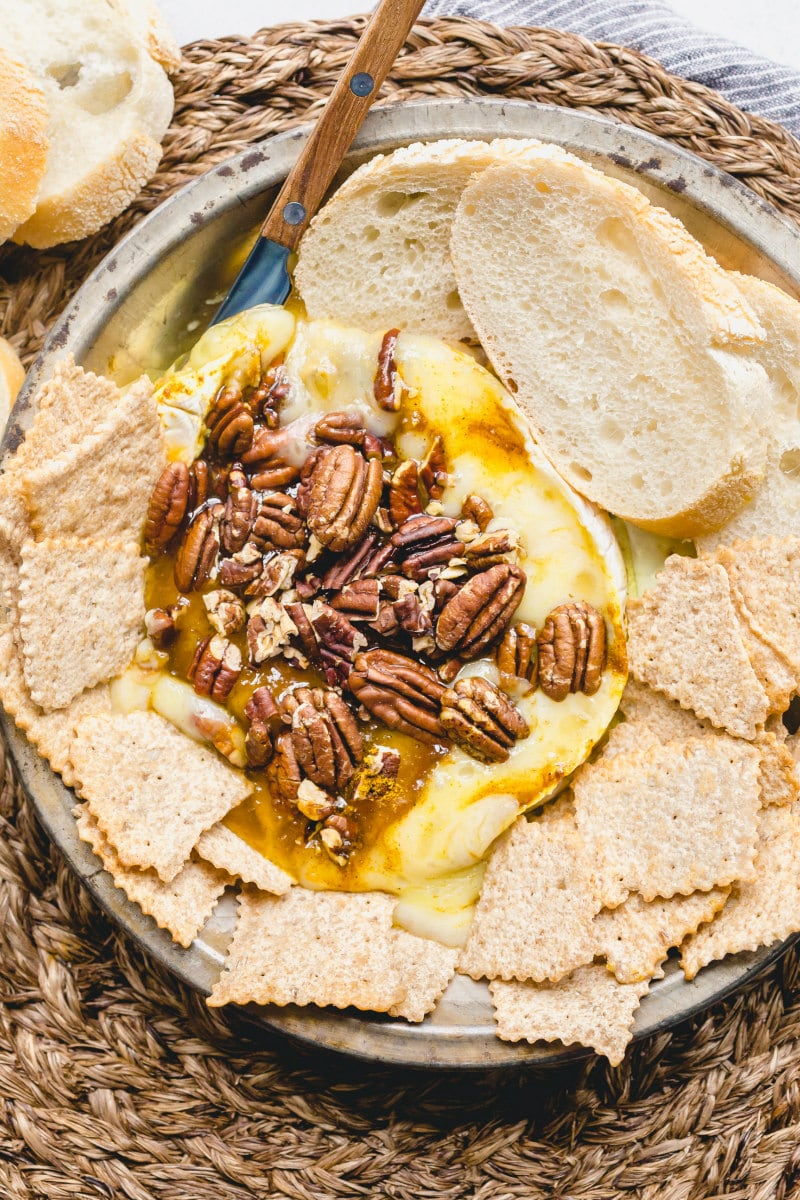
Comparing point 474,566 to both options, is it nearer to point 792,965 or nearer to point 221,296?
point 221,296

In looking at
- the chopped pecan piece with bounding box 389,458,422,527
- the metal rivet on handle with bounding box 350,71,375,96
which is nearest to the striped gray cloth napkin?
the metal rivet on handle with bounding box 350,71,375,96

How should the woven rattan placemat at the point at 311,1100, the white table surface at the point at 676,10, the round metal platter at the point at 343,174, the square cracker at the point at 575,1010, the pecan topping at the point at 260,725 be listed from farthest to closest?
the white table surface at the point at 676,10 → the woven rattan placemat at the point at 311,1100 → the pecan topping at the point at 260,725 → the round metal platter at the point at 343,174 → the square cracker at the point at 575,1010

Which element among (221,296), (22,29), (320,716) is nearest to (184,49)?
(22,29)

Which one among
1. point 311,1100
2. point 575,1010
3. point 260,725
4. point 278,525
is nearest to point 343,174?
point 278,525

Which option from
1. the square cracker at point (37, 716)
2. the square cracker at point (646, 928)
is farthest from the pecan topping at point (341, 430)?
the square cracker at point (646, 928)

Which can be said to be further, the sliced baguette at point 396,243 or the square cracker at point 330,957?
the sliced baguette at point 396,243

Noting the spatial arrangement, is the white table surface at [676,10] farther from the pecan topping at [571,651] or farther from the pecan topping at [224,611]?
the pecan topping at [571,651]

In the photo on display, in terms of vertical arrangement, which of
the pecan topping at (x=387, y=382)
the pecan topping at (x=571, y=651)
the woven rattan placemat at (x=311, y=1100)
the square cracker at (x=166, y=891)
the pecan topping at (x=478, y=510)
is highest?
the pecan topping at (x=387, y=382)
